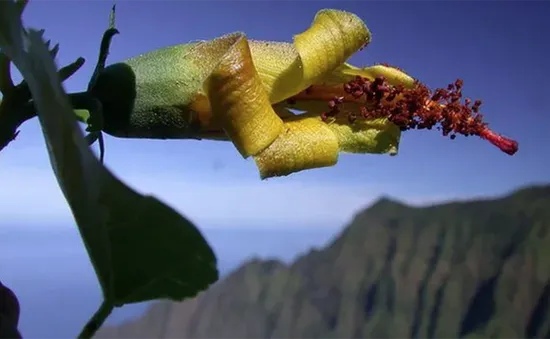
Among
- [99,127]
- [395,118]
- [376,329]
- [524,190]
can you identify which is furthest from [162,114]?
[524,190]

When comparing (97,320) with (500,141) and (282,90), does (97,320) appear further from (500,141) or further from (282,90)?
(500,141)

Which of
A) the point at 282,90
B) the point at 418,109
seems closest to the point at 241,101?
the point at 282,90

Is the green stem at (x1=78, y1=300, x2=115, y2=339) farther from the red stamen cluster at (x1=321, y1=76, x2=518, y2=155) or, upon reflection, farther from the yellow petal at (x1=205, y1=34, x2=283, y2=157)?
the red stamen cluster at (x1=321, y1=76, x2=518, y2=155)

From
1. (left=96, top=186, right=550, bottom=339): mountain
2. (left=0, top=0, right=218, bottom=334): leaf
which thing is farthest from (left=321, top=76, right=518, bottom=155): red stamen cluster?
(left=96, top=186, right=550, bottom=339): mountain

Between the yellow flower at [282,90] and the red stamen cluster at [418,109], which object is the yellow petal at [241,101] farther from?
the red stamen cluster at [418,109]

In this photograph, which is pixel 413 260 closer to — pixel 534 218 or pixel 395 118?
pixel 534 218

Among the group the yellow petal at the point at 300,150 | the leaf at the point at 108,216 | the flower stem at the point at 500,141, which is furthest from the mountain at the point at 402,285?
the leaf at the point at 108,216
